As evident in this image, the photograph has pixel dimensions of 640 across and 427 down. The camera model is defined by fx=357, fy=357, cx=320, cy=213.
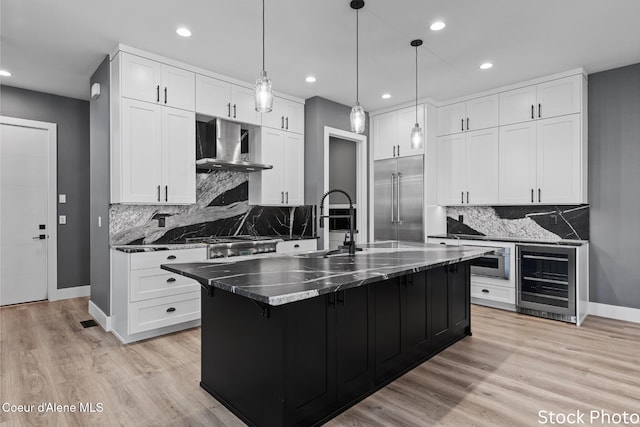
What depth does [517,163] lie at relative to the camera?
4.59 metres

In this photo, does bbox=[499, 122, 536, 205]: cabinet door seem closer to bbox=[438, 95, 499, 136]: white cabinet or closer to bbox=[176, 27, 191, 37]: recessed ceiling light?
bbox=[438, 95, 499, 136]: white cabinet

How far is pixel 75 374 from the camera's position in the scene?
2.71 m

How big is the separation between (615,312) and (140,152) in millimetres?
5514

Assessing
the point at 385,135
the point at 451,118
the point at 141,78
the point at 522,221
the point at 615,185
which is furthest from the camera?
the point at 385,135

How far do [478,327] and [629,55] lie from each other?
3291 mm

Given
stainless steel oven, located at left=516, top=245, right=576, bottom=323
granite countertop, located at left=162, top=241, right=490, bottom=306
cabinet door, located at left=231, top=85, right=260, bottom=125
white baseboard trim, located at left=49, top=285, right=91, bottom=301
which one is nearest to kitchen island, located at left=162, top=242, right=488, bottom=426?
granite countertop, located at left=162, top=241, right=490, bottom=306

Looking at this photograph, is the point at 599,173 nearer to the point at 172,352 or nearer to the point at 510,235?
the point at 510,235

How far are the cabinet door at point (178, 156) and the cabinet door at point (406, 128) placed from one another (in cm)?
302

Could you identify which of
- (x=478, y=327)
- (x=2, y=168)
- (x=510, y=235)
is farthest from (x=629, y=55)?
(x=2, y=168)

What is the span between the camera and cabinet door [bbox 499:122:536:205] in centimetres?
447

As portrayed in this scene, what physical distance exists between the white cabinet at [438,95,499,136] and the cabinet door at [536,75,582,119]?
546 mm

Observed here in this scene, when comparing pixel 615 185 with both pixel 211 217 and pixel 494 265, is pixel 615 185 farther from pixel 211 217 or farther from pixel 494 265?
pixel 211 217

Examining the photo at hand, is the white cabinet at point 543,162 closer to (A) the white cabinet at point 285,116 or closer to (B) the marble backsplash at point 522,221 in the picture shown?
(B) the marble backsplash at point 522,221

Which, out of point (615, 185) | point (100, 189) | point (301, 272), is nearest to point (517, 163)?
point (615, 185)
